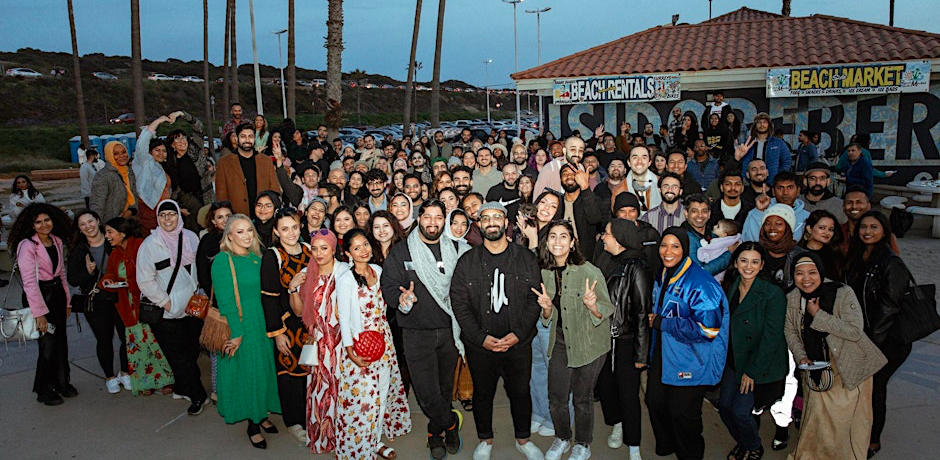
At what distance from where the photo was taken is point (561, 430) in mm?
4492

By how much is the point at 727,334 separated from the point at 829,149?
1240cm

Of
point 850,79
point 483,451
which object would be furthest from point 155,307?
point 850,79

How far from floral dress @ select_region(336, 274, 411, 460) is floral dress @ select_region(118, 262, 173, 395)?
2.39 metres

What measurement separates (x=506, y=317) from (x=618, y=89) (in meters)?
11.9

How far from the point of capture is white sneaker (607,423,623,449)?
184 inches

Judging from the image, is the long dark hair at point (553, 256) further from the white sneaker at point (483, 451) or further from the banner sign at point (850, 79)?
the banner sign at point (850, 79)

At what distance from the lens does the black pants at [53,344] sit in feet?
18.6

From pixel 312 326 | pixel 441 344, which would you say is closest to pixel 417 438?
pixel 441 344

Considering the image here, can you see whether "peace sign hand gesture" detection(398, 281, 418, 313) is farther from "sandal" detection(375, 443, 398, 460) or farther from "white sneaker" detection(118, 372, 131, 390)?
"white sneaker" detection(118, 372, 131, 390)

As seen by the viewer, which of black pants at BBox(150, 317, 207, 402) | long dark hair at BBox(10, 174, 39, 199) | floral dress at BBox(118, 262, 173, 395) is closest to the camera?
black pants at BBox(150, 317, 207, 402)

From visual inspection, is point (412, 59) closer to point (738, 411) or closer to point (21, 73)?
point (738, 411)

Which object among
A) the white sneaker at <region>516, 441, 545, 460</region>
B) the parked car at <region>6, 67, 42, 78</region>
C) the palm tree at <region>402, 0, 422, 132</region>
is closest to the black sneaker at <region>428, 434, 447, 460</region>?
the white sneaker at <region>516, 441, 545, 460</region>

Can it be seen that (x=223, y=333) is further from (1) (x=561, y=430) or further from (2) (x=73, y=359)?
(2) (x=73, y=359)

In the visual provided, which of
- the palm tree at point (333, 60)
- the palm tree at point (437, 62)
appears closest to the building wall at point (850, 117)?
the palm tree at point (333, 60)
